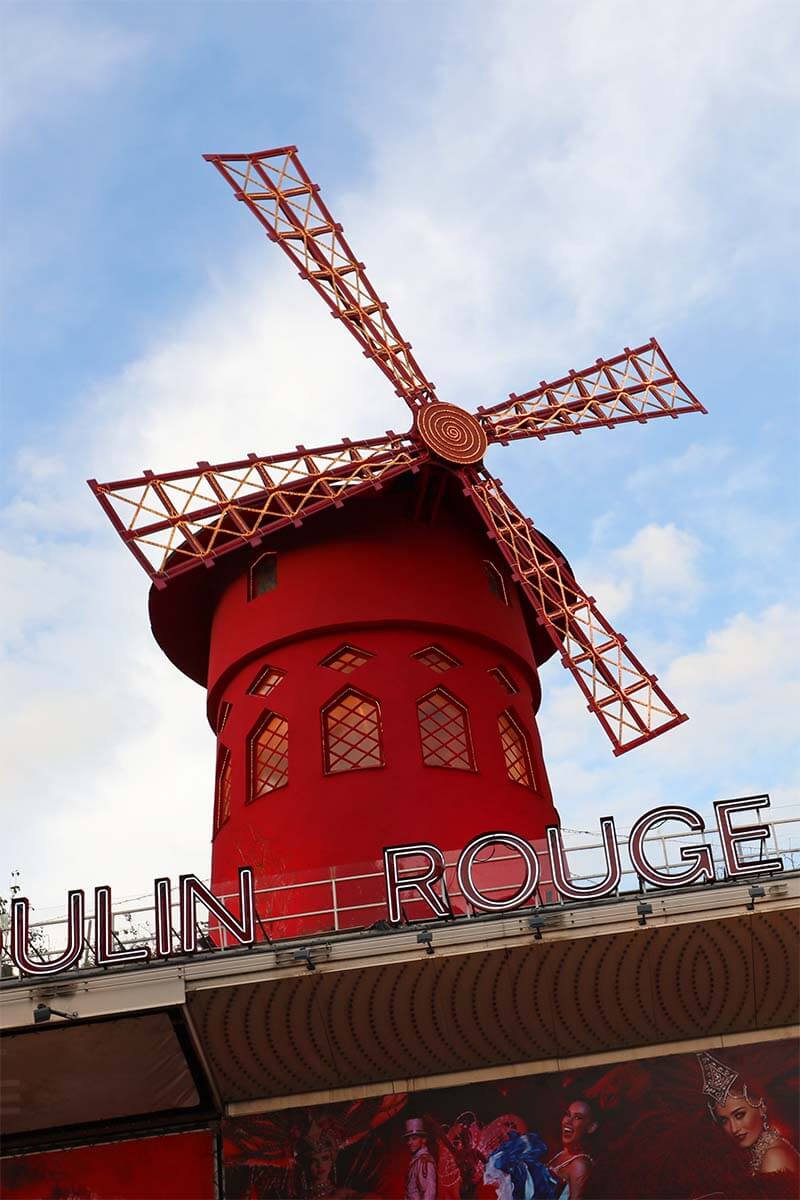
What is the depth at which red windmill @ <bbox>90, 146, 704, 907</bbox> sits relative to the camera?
10.9 metres

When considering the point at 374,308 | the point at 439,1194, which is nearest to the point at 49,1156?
the point at 439,1194

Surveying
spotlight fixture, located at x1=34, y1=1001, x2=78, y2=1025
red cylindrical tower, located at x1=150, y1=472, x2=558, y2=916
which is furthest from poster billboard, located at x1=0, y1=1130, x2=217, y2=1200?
red cylindrical tower, located at x1=150, y1=472, x2=558, y2=916

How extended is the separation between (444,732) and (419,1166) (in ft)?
11.6

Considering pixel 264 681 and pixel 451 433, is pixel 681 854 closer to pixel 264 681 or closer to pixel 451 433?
pixel 264 681

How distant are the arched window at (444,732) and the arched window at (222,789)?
173 centimetres

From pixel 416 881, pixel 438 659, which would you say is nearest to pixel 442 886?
pixel 416 881

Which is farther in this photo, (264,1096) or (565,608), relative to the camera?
(565,608)

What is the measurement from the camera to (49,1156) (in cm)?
909

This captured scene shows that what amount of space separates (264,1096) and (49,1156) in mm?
1431

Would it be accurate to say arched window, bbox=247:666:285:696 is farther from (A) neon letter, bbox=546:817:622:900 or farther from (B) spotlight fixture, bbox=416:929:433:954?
(B) spotlight fixture, bbox=416:929:433:954

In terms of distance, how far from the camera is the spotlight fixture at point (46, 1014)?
8508 mm

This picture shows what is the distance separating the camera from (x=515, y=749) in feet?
38.7

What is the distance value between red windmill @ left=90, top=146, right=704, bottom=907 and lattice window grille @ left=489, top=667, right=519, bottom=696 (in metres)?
0.04

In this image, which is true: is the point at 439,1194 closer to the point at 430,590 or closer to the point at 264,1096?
the point at 264,1096
